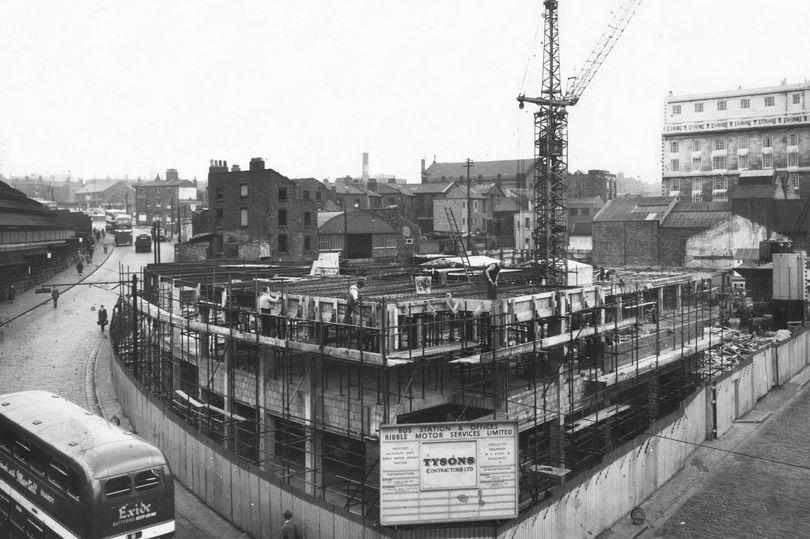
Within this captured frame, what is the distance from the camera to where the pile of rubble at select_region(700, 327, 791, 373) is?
106 ft

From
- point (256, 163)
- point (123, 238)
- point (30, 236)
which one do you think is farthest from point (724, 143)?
point (123, 238)

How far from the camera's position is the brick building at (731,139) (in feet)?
261

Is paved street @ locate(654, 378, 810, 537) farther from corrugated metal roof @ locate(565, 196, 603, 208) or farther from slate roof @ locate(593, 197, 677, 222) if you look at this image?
corrugated metal roof @ locate(565, 196, 603, 208)

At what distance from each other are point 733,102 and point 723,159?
7563 millimetres

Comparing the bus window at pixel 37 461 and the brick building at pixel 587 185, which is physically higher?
the brick building at pixel 587 185

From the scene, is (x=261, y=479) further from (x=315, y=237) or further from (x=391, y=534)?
(x=315, y=237)

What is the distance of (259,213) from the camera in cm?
6238

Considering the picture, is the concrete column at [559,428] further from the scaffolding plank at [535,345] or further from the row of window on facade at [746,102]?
the row of window on facade at [746,102]

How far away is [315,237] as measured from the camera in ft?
215

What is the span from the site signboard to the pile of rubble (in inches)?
695

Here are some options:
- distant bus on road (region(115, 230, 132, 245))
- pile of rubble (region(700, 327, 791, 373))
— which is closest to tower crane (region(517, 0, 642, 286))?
pile of rubble (region(700, 327, 791, 373))

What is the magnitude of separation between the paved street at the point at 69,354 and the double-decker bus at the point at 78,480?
3.45 meters

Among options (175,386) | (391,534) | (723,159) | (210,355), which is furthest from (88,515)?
(723,159)

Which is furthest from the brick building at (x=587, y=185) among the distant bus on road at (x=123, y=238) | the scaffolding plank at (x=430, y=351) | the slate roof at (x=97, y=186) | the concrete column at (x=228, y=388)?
the slate roof at (x=97, y=186)
